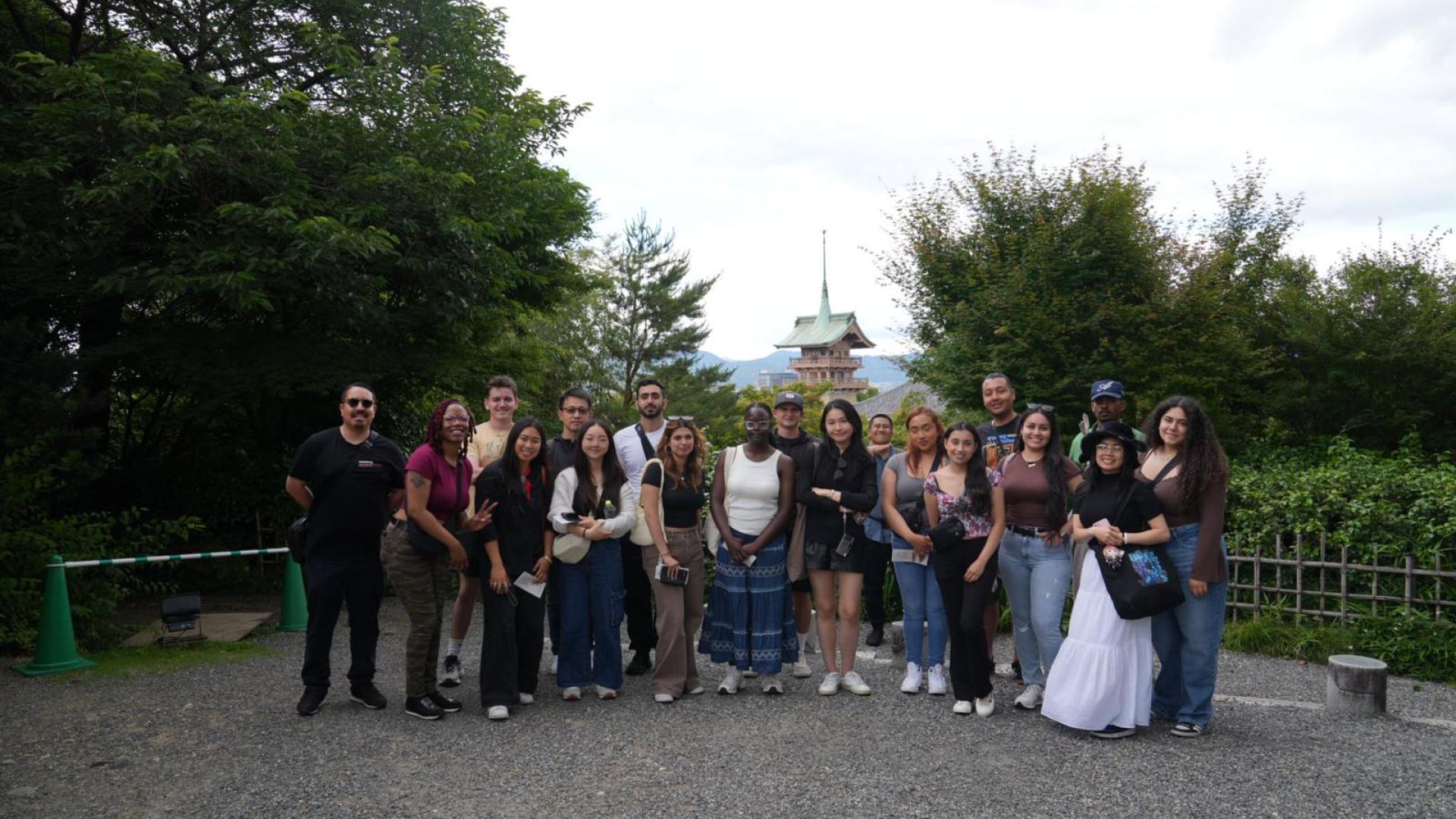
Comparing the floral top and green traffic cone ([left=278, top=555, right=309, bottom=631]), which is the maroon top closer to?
the floral top

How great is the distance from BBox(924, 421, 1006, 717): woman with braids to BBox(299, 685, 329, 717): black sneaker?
3510 millimetres

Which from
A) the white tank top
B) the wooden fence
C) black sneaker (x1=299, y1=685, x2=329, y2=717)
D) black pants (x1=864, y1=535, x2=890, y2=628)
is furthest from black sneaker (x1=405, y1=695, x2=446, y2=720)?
the wooden fence

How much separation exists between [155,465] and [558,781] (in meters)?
9.72

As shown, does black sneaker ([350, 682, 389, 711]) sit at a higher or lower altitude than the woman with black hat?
lower

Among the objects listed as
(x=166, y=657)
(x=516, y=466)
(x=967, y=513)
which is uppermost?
(x=516, y=466)

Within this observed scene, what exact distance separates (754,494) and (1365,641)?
4.36 meters

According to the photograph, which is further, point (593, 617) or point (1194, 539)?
point (593, 617)

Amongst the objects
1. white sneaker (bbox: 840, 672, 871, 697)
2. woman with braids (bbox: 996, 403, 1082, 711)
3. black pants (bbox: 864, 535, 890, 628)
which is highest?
woman with braids (bbox: 996, 403, 1082, 711)

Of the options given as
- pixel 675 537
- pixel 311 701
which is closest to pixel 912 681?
pixel 675 537

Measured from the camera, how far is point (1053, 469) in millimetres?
5027

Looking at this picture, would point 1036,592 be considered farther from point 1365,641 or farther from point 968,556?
point 1365,641

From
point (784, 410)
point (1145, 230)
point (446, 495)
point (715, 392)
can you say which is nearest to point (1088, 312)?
point (1145, 230)

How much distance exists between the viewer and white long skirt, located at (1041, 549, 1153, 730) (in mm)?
4598

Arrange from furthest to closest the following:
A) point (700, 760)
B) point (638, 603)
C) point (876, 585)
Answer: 1. point (876, 585)
2. point (638, 603)
3. point (700, 760)
